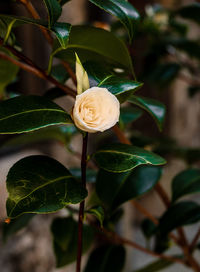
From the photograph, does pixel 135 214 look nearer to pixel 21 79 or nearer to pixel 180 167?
pixel 180 167

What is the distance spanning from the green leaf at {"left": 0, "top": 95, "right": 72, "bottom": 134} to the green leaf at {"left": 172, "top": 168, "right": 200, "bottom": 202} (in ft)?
1.28

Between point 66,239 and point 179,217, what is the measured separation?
0.79ft

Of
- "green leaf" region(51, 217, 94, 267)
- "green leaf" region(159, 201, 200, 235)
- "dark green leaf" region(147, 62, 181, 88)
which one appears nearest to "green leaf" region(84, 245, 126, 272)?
"green leaf" region(51, 217, 94, 267)

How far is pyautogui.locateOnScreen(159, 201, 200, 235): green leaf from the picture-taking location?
67 cm

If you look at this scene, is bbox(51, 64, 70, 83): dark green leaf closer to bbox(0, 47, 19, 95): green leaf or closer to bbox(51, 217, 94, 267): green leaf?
bbox(0, 47, 19, 95): green leaf

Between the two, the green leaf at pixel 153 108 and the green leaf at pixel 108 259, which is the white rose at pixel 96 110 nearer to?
the green leaf at pixel 153 108

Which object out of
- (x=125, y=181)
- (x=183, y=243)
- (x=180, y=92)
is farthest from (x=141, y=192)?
(x=180, y=92)

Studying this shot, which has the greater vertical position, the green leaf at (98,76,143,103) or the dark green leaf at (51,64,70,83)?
the green leaf at (98,76,143,103)

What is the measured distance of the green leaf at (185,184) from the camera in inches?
28.3

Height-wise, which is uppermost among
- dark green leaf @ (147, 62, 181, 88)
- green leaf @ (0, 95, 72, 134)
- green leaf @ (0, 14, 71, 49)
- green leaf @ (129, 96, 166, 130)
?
green leaf @ (0, 14, 71, 49)

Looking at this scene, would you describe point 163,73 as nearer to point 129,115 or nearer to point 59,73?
point 129,115

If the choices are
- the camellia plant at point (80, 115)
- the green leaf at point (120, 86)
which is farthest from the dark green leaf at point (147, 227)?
the green leaf at point (120, 86)

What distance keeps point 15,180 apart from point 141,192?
0.31 m

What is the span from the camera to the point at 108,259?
0.77 m
